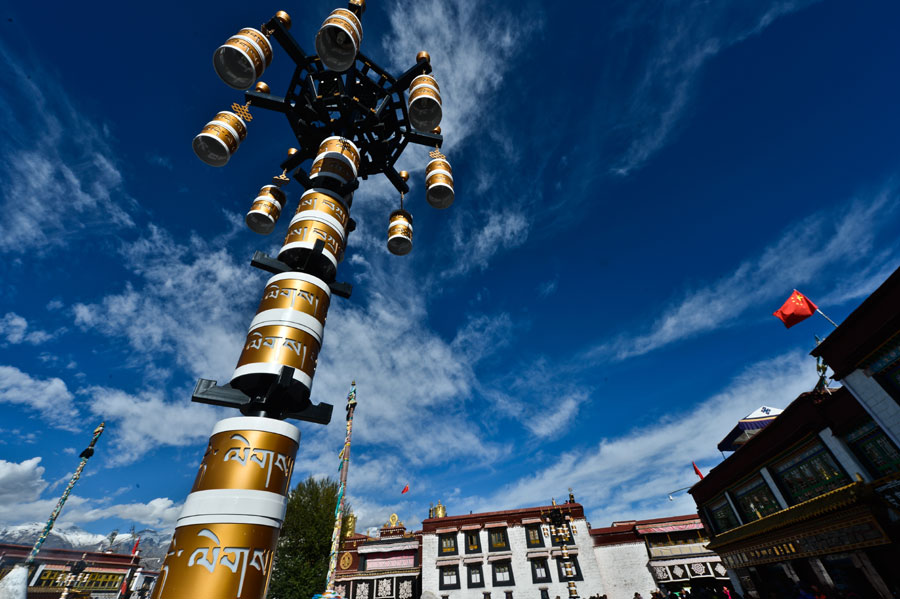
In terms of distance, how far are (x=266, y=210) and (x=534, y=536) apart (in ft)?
106

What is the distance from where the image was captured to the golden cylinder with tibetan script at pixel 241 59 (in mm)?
6648

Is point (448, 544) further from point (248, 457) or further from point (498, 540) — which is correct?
point (248, 457)

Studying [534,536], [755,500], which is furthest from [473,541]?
[755,500]

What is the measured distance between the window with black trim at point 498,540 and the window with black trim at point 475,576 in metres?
1.73

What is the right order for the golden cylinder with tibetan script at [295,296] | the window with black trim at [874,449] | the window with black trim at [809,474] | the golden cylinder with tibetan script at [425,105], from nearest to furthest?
the golden cylinder with tibetan script at [295,296] < the golden cylinder with tibetan script at [425,105] < the window with black trim at [874,449] < the window with black trim at [809,474]

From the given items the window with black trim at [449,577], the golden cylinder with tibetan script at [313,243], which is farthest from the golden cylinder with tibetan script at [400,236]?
the window with black trim at [449,577]

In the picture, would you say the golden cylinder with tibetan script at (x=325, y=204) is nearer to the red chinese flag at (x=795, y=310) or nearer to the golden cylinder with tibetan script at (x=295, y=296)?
the golden cylinder with tibetan script at (x=295, y=296)

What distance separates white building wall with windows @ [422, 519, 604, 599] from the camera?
92.4ft

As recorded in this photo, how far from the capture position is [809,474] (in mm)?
13820

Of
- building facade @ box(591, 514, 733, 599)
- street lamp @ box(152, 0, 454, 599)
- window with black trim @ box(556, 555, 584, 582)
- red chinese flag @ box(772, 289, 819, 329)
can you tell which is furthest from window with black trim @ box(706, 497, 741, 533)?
street lamp @ box(152, 0, 454, 599)

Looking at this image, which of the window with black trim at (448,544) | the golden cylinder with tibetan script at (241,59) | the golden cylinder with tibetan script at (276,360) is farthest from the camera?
the window with black trim at (448,544)

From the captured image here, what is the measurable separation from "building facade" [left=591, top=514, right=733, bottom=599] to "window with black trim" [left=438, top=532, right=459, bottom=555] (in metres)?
11.2

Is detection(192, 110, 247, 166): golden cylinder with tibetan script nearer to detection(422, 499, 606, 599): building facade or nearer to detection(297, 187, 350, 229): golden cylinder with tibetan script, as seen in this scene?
detection(297, 187, 350, 229): golden cylinder with tibetan script

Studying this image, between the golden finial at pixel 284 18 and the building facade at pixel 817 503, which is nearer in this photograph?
the golden finial at pixel 284 18
